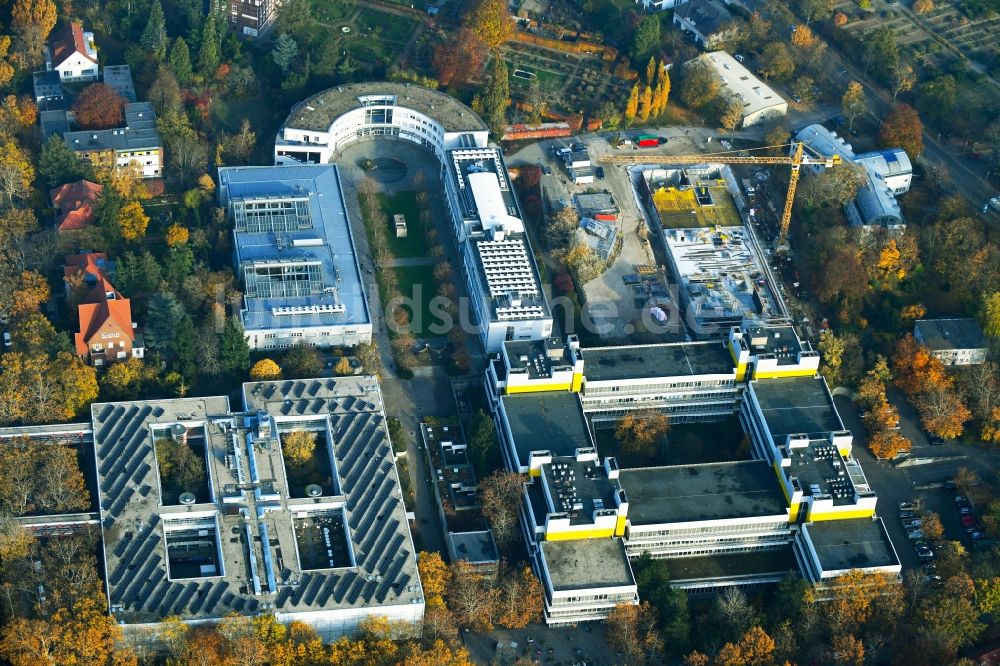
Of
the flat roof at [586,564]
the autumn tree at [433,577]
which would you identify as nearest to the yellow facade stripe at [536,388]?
the flat roof at [586,564]

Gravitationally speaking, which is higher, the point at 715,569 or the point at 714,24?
the point at 714,24

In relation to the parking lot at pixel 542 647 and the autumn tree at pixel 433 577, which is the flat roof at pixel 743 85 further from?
the autumn tree at pixel 433 577

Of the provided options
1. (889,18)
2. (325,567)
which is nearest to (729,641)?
(325,567)

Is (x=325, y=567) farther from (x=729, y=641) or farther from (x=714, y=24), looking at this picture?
(x=714, y=24)

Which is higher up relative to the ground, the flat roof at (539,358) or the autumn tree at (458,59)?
the autumn tree at (458,59)

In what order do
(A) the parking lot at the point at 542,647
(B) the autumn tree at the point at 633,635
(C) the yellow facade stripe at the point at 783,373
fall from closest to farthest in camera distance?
(B) the autumn tree at the point at 633,635, (A) the parking lot at the point at 542,647, (C) the yellow facade stripe at the point at 783,373

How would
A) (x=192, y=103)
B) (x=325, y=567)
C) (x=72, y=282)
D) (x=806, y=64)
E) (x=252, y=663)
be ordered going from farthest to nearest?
(x=806, y=64), (x=192, y=103), (x=72, y=282), (x=325, y=567), (x=252, y=663)

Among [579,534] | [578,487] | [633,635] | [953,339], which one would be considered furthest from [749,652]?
[953,339]
